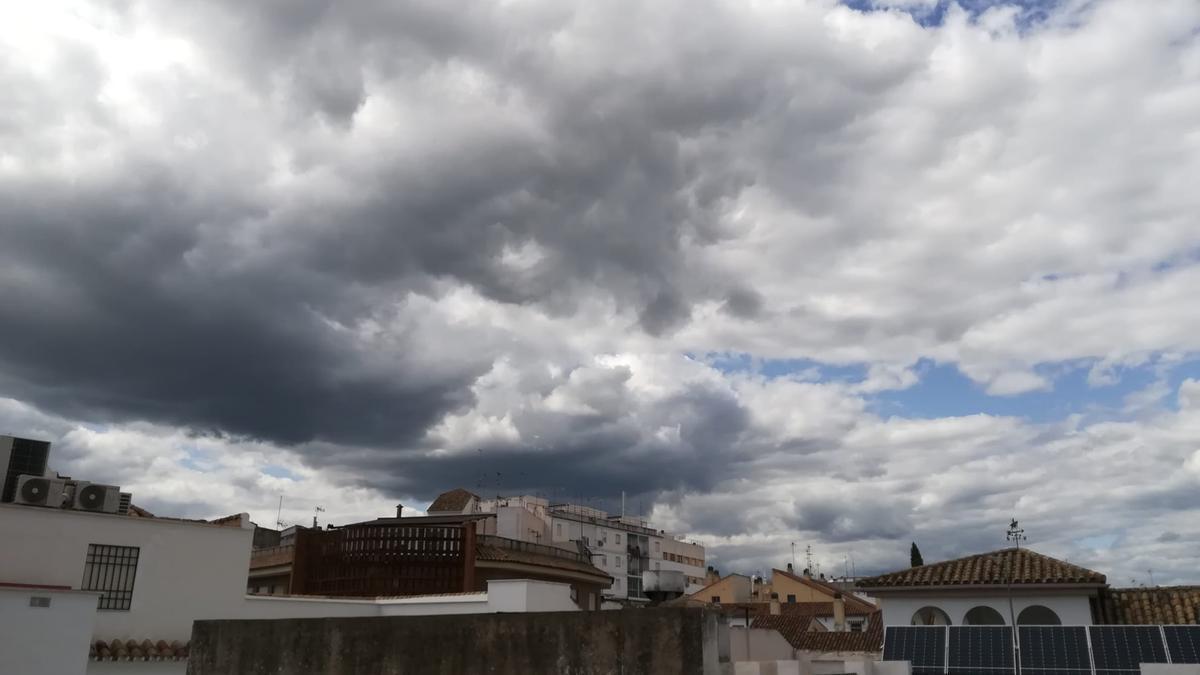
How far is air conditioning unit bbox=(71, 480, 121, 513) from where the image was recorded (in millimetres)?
22062

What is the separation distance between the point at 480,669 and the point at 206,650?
4.51 m

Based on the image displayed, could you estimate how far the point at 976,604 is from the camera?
26.9 metres

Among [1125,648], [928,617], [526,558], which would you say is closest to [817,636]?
[928,617]

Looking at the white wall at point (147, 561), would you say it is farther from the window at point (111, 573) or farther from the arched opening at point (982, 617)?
the arched opening at point (982, 617)

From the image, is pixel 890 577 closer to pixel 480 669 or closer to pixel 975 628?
pixel 975 628

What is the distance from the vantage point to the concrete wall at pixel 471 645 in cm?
810

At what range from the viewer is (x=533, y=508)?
78.6 metres

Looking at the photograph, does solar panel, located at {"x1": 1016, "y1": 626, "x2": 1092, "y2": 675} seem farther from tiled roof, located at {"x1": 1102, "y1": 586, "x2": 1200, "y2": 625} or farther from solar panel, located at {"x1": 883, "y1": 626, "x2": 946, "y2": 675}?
tiled roof, located at {"x1": 1102, "y1": 586, "x2": 1200, "y2": 625}

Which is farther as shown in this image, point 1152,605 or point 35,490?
point 1152,605

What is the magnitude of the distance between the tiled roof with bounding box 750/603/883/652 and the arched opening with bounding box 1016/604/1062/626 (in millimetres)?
12754

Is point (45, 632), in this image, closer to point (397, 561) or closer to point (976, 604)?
point (397, 561)

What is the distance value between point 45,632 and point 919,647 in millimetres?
23578

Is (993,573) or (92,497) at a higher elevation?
(92,497)

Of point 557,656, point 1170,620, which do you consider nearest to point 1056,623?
point 1170,620
